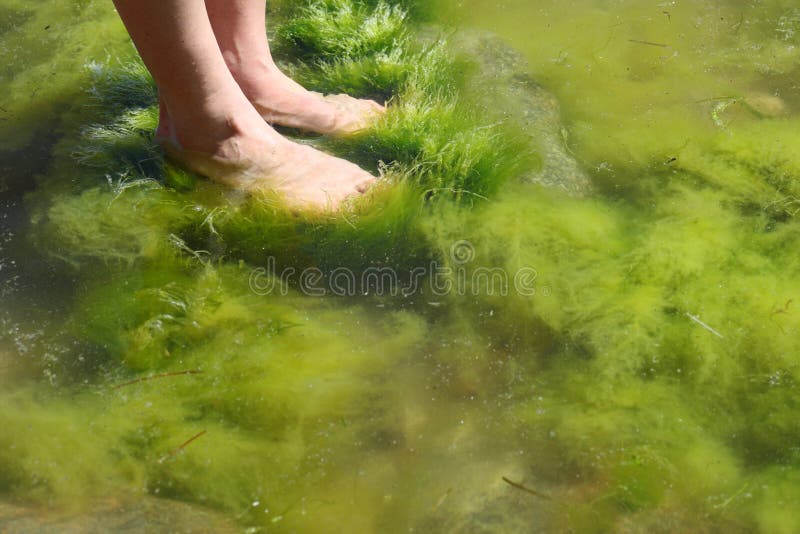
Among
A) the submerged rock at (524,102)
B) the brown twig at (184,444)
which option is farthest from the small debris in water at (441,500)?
the submerged rock at (524,102)

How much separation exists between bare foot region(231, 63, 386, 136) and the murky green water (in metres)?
0.06

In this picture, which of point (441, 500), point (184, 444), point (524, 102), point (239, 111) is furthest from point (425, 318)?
point (524, 102)

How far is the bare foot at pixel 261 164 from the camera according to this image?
1876 mm

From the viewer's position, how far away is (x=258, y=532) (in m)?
1.35

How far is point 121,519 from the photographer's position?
1.35 m

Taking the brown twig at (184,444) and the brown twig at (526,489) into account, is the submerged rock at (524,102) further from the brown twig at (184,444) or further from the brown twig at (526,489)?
the brown twig at (184,444)

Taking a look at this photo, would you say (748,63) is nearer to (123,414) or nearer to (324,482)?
(324,482)

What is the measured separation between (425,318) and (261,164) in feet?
2.05

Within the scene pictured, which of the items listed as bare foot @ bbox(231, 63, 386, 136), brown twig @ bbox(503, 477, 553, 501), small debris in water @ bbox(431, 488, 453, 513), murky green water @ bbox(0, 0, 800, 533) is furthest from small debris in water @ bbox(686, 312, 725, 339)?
bare foot @ bbox(231, 63, 386, 136)

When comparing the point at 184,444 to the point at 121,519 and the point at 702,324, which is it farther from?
the point at 702,324

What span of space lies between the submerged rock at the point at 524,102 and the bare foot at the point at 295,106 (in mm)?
419

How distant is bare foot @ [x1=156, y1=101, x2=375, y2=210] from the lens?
188cm

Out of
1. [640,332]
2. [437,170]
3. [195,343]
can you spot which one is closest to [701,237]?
[640,332]

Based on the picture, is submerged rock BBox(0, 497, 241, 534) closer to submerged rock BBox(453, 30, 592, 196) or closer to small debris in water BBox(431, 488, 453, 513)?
small debris in water BBox(431, 488, 453, 513)
